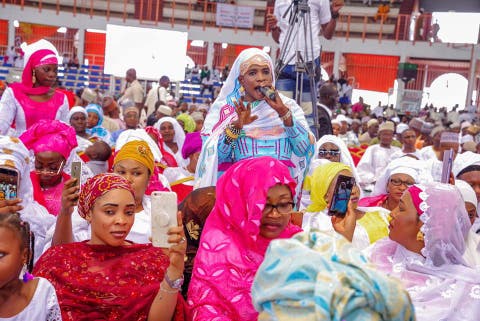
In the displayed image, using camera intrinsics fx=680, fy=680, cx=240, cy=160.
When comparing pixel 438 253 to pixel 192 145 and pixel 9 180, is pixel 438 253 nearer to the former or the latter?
pixel 9 180

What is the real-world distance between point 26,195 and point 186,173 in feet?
6.99

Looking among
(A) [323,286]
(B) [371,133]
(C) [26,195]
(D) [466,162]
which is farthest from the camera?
(B) [371,133]

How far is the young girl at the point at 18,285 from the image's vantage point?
1966 millimetres

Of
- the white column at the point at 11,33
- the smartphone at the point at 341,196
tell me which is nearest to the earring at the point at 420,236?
the smartphone at the point at 341,196

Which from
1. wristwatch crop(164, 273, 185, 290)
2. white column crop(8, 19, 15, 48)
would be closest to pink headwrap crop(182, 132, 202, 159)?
wristwatch crop(164, 273, 185, 290)

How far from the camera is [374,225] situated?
352 cm

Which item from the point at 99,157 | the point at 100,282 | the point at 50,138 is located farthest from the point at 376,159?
the point at 100,282

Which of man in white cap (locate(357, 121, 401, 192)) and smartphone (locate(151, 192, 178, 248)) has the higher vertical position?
smartphone (locate(151, 192, 178, 248))

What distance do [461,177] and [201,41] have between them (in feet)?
64.6

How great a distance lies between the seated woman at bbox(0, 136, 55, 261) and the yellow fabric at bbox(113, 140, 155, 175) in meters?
0.44

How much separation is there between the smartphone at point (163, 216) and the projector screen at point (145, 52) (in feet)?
52.6

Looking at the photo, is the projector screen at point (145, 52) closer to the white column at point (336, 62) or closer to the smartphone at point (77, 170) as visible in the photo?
the white column at point (336, 62)

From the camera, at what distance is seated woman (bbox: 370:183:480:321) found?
2521mm

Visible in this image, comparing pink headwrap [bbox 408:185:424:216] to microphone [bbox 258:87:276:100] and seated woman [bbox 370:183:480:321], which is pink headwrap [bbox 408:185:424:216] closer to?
seated woman [bbox 370:183:480:321]
